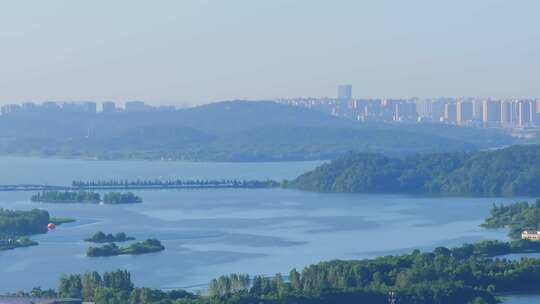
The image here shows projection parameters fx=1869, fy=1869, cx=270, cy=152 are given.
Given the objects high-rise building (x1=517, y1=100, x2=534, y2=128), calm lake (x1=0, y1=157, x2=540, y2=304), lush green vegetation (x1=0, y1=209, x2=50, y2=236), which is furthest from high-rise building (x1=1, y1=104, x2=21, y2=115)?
lush green vegetation (x1=0, y1=209, x2=50, y2=236)

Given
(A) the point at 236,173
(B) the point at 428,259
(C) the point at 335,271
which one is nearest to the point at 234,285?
(C) the point at 335,271

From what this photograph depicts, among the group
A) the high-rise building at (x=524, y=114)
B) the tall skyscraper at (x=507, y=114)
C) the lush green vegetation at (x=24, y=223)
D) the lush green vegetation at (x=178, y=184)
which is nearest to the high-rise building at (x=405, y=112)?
the tall skyscraper at (x=507, y=114)

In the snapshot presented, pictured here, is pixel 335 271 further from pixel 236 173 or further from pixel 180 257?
pixel 236 173

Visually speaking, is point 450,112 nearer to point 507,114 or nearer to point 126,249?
point 507,114

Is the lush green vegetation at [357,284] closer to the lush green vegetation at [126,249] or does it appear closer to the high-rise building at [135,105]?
the lush green vegetation at [126,249]

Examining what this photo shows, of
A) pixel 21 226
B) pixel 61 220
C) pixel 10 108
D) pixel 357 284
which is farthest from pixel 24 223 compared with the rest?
pixel 10 108
